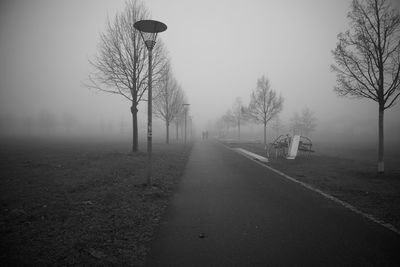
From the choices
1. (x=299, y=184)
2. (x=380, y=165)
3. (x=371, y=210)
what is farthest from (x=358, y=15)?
(x=371, y=210)

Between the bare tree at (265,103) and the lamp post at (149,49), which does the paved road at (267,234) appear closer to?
the lamp post at (149,49)

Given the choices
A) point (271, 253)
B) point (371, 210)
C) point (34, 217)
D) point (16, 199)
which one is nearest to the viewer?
point (271, 253)

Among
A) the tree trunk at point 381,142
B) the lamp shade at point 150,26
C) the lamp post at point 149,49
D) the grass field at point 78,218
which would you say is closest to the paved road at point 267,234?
the grass field at point 78,218

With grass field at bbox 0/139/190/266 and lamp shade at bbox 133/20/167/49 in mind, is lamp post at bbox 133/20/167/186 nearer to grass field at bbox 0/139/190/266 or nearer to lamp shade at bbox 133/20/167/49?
lamp shade at bbox 133/20/167/49

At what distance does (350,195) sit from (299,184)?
1719 mm

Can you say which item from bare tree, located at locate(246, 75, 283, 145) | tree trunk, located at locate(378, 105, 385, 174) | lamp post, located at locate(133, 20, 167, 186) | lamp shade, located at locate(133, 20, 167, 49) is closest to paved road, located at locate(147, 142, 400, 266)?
lamp post, located at locate(133, 20, 167, 186)

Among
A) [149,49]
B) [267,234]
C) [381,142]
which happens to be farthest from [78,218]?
[381,142]

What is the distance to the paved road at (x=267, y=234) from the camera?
3145mm

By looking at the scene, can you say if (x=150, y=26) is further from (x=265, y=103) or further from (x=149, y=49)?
(x=265, y=103)

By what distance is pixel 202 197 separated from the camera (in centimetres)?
640

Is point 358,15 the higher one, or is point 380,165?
point 358,15

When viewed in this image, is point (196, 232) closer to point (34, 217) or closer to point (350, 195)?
point (34, 217)

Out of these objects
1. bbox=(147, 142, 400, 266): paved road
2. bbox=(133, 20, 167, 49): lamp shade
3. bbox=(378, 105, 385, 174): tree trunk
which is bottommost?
bbox=(147, 142, 400, 266): paved road

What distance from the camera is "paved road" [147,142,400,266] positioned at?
314 centimetres
